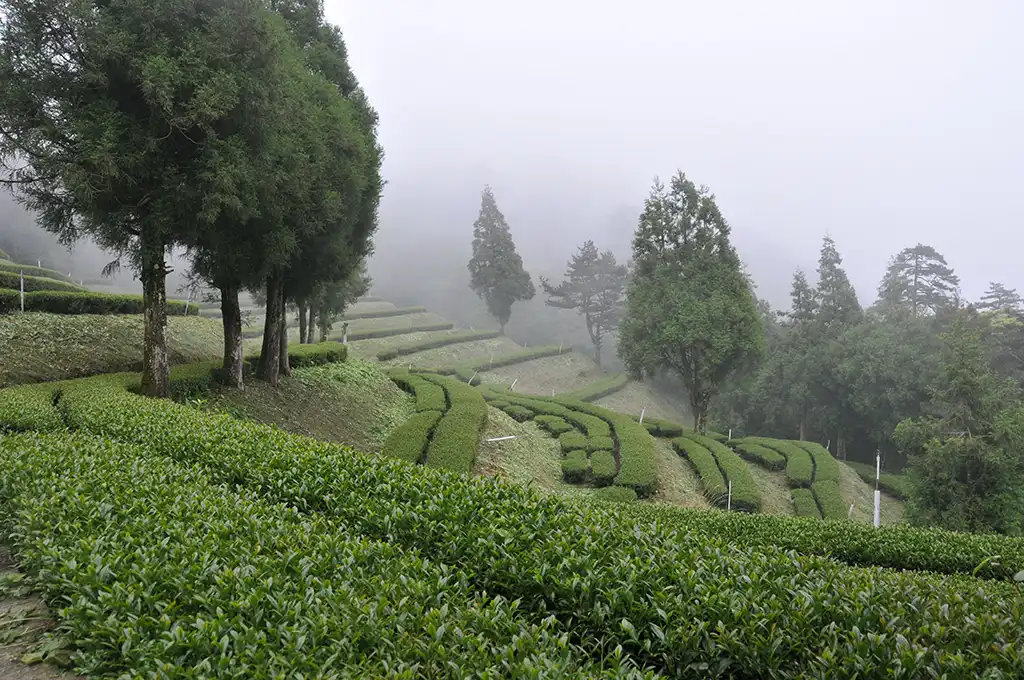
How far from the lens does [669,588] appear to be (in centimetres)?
363

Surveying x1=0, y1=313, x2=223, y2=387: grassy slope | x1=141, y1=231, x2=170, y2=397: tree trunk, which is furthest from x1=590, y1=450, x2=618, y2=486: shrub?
x1=0, y1=313, x2=223, y2=387: grassy slope

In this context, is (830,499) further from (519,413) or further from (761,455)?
(519,413)

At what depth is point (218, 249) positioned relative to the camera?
11.9 metres

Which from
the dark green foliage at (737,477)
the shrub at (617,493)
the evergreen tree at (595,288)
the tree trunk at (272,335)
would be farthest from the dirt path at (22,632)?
the evergreen tree at (595,288)

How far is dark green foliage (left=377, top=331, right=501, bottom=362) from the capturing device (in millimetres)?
33406

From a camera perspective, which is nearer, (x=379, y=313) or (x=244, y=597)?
(x=244, y=597)

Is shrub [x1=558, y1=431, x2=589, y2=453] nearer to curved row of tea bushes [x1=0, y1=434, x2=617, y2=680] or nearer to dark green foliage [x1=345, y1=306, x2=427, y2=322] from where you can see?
curved row of tea bushes [x1=0, y1=434, x2=617, y2=680]

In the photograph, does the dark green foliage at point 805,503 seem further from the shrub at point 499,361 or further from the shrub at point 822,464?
the shrub at point 499,361

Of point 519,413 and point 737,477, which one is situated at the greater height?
point 519,413

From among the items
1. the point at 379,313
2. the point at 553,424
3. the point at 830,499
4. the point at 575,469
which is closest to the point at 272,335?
the point at 575,469

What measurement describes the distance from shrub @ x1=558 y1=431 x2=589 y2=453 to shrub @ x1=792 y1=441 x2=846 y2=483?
31.3 ft

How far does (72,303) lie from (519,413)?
14.4 meters

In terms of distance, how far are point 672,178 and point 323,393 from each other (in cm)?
1833

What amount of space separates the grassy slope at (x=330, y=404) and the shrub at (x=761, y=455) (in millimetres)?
13846
